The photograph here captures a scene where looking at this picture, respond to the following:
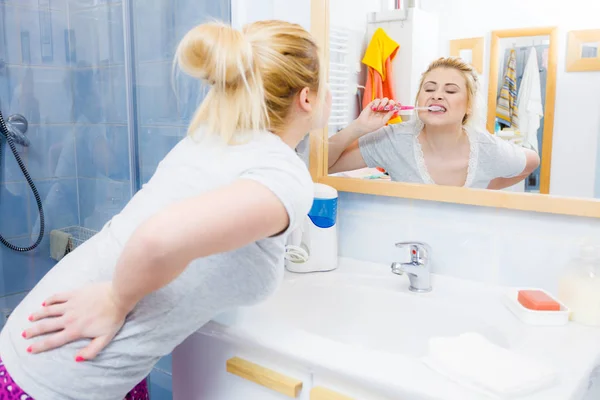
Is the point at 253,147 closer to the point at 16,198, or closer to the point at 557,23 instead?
the point at 557,23

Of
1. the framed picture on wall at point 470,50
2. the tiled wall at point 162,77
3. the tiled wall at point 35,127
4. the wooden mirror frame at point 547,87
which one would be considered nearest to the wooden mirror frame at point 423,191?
the wooden mirror frame at point 547,87

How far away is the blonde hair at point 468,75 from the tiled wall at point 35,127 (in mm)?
1195

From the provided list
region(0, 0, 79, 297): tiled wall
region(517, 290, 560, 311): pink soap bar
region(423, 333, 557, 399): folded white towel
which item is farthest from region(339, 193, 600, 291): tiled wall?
region(0, 0, 79, 297): tiled wall

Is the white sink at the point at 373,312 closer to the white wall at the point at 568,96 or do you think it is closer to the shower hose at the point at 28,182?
the white wall at the point at 568,96

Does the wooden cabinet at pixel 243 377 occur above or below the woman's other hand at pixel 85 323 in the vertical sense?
below

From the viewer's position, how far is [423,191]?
1.22m

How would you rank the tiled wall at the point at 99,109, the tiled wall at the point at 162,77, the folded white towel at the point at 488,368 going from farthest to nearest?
the tiled wall at the point at 99,109
the tiled wall at the point at 162,77
the folded white towel at the point at 488,368

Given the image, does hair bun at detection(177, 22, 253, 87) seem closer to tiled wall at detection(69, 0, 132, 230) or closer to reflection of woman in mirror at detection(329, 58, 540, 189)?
reflection of woman in mirror at detection(329, 58, 540, 189)

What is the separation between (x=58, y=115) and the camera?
1777 mm

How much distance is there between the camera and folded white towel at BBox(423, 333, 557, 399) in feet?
2.41

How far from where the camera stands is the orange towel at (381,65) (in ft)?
4.01

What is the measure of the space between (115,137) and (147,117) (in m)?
0.16

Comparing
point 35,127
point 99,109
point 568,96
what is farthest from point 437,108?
point 35,127

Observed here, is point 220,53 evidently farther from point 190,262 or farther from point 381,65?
point 381,65
